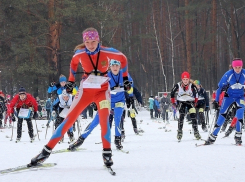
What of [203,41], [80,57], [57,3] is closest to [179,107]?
[80,57]

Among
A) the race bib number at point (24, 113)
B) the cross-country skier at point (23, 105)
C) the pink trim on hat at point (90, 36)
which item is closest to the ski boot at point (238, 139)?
the pink trim on hat at point (90, 36)

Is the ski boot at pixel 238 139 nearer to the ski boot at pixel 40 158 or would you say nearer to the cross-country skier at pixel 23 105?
the ski boot at pixel 40 158

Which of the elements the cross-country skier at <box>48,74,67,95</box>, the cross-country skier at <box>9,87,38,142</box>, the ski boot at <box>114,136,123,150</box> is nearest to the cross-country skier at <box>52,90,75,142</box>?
the cross-country skier at <box>48,74,67,95</box>

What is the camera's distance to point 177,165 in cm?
650

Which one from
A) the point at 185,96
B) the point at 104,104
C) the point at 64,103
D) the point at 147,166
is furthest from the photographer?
the point at 64,103

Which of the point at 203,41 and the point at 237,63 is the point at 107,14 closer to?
the point at 203,41

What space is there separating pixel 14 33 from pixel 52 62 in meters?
3.79

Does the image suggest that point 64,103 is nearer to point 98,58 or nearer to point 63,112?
point 63,112

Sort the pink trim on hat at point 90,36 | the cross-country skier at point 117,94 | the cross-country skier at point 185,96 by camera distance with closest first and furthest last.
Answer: the pink trim on hat at point 90,36
the cross-country skier at point 117,94
the cross-country skier at point 185,96

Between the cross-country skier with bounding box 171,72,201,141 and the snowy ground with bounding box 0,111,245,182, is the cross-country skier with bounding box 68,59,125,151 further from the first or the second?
the cross-country skier with bounding box 171,72,201,141

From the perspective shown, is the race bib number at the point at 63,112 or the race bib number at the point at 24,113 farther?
the race bib number at the point at 24,113

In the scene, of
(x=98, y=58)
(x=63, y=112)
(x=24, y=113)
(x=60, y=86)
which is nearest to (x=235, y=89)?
(x=98, y=58)

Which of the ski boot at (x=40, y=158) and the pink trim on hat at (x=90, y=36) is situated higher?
the pink trim on hat at (x=90, y=36)

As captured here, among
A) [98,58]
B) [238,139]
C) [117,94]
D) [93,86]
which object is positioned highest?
[98,58]
